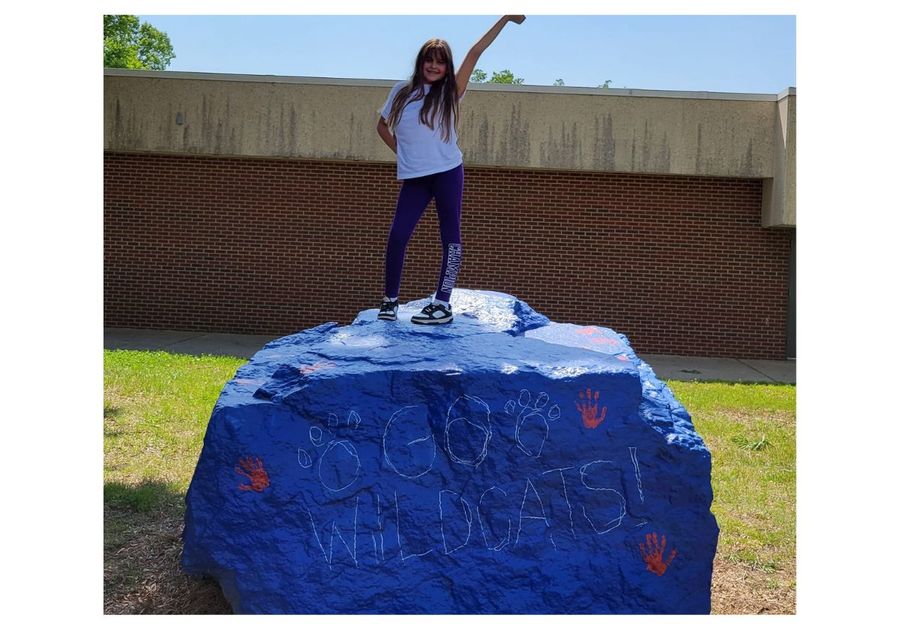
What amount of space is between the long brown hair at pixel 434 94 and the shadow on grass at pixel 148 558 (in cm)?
252

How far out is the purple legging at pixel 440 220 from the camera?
4500mm

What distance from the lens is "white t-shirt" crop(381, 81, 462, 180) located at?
14.6ft

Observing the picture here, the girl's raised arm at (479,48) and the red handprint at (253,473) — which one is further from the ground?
the girl's raised arm at (479,48)

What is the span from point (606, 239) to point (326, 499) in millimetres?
9134

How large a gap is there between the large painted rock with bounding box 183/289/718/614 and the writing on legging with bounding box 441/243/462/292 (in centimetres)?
82

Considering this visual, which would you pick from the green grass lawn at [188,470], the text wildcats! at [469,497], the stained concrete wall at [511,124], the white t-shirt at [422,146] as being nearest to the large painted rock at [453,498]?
the text wildcats! at [469,497]

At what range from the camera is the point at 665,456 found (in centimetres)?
377

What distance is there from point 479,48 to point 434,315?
4.49ft

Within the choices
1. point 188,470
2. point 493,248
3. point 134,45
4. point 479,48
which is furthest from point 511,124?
point 134,45

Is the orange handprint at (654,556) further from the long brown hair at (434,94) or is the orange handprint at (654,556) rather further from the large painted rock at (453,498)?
the long brown hair at (434,94)

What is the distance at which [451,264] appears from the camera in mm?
4508

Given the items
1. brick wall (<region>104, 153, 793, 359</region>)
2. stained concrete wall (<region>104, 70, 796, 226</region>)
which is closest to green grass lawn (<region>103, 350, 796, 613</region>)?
brick wall (<region>104, 153, 793, 359</region>)
